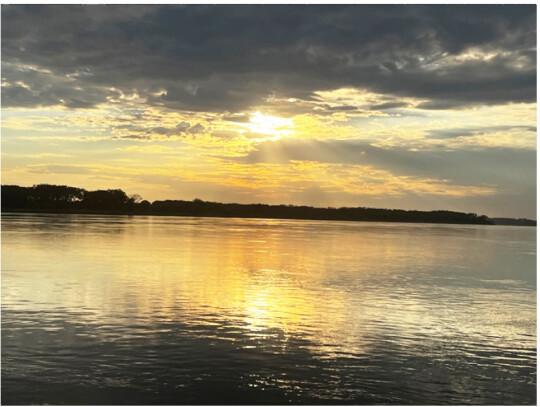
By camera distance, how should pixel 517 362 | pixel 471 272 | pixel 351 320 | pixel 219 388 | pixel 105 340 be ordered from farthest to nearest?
pixel 471 272, pixel 351 320, pixel 105 340, pixel 517 362, pixel 219 388

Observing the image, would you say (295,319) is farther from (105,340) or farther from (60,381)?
(60,381)

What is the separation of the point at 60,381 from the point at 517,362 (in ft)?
44.1

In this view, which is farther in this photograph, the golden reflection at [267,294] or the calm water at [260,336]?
the golden reflection at [267,294]

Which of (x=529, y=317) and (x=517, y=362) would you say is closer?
(x=517, y=362)

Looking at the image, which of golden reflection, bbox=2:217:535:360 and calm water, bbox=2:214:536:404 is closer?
calm water, bbox=2:214:536:404

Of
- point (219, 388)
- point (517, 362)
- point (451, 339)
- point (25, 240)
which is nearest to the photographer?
point (219, 388)

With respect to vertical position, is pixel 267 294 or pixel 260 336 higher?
pixel 267 294

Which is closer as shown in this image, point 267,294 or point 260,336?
point 260,336

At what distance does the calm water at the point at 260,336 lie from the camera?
50.6 feet

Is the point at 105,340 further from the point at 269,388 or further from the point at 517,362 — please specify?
the point at 517,362

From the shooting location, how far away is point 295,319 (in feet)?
80.2

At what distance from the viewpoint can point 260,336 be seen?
2116 cm

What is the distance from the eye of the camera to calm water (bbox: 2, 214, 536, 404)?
15.4 m

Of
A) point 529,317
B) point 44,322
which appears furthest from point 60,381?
point 529,317
